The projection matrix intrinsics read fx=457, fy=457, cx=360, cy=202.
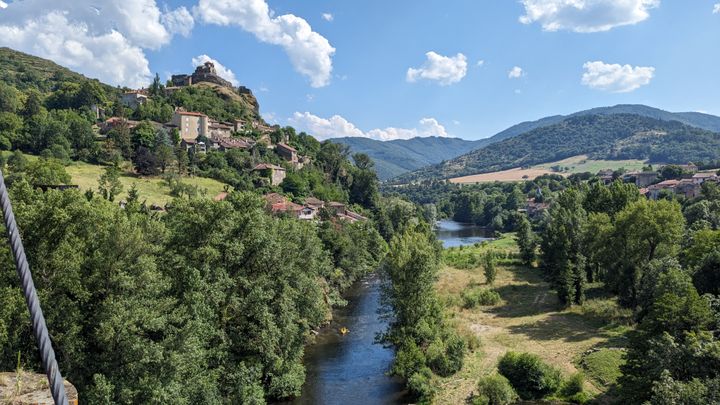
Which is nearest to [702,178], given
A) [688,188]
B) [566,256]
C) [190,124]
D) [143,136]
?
[688,188]

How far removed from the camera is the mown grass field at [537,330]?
28969mm

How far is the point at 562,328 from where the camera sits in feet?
125

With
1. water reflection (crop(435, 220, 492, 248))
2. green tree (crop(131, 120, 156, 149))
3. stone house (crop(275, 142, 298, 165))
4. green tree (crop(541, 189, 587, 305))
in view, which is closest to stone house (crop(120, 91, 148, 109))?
green tree (crop(131, 120, 156, 149))

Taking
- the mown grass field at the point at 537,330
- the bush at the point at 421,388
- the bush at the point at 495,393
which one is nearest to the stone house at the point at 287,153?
the mown grass field at the point at 537,330

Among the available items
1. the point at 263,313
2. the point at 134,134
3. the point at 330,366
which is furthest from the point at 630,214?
the point at 134,134

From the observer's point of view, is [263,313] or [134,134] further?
[134,134]

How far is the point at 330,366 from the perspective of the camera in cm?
3231

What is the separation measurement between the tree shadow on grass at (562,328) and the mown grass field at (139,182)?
42.9m

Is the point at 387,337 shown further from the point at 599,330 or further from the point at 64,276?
the point at 64,276

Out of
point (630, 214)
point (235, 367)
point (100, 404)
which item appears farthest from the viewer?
point (630, 214)

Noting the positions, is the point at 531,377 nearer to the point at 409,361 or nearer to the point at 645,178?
the point at 409,361

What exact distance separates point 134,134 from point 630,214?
7735cm

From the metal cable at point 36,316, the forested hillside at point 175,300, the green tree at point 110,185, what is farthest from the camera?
the green tree at point 110,185

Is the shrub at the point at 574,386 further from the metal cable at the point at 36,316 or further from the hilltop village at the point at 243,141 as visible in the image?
the hilltop village at the point at 243,141
